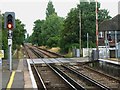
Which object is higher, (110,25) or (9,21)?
(110,25)

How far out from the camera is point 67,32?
66.8 meters

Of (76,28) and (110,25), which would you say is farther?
(110,25)

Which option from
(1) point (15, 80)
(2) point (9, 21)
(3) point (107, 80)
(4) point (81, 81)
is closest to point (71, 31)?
(2) point (9, 21)

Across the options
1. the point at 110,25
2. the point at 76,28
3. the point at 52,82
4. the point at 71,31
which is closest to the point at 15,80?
the point at 52,82

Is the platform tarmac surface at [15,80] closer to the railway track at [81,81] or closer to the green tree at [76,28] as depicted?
the railway track at [81,81]

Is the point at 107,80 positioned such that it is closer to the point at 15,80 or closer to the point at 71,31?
the point at 15,80

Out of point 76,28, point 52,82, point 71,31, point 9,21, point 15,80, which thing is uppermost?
point 76,28

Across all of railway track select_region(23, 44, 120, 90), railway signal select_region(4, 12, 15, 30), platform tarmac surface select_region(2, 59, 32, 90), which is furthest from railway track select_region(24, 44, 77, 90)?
railway signal select_region(4, 12, 15, 30)

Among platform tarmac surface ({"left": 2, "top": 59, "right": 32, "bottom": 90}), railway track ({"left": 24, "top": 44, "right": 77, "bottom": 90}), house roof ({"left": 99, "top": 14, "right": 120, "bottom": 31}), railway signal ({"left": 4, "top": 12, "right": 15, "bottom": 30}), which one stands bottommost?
railway track ({"left": 24, "top": 44, "right": 77, "bottom": 90})

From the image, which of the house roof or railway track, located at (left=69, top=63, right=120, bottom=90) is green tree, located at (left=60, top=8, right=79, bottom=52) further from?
railway track, located at (left=69, top=63, right=120, bottom=90)

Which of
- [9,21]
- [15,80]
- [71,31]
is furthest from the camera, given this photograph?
[71,31]

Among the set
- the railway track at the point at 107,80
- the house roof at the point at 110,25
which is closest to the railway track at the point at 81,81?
the railway track at the point at 107,80

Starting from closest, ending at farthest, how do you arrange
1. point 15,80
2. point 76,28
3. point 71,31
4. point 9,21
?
point 15,80, point 9,21, point 76,28, point 71,31

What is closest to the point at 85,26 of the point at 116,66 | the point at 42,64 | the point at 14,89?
the point at 42,64
